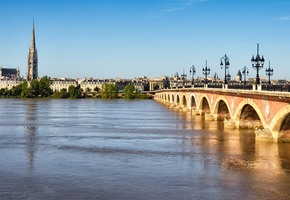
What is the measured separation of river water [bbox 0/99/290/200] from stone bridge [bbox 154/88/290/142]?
1.42 m

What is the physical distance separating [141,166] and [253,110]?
76.5 ft

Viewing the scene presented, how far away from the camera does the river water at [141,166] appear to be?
2242cm

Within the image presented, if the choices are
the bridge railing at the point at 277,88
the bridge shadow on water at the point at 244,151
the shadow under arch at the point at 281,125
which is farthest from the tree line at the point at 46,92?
the shadow under arch at the point at 281,125

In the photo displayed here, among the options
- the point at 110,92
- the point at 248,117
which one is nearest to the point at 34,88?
the point at 110,92

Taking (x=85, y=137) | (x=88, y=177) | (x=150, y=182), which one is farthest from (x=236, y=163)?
(x=85, y=137)

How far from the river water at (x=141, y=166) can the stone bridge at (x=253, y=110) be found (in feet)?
4.67

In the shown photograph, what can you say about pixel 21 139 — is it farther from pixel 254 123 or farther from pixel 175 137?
pixel 254 123

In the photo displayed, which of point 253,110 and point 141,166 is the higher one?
point 253,110

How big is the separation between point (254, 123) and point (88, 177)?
2808cm

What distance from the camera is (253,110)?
48562 mm

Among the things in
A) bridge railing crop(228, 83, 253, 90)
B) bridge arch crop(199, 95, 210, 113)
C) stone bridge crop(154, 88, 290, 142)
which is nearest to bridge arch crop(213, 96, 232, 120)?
stone bridge crop(154, 88, 290, 142)

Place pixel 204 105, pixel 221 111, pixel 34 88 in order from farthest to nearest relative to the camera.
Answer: pixel 34 88
pixel 204 105
pixel 221 111

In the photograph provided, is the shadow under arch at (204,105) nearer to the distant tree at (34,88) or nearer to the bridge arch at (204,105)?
the bridge arch at (204,105)

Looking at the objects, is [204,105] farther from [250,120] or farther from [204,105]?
[250,120]
